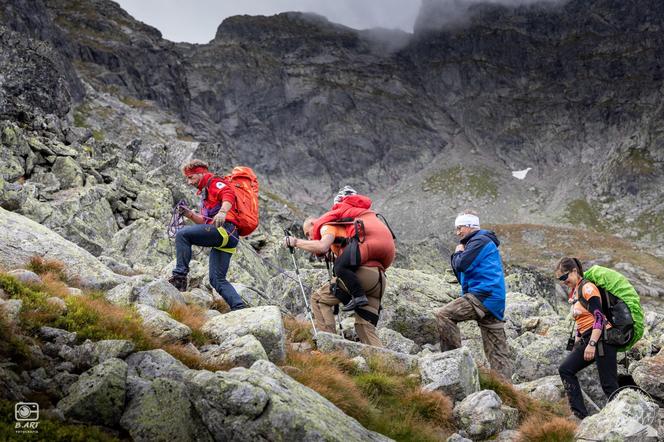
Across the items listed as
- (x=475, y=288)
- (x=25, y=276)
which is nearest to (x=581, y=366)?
(x=475, y=288)

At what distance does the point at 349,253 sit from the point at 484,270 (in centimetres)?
314

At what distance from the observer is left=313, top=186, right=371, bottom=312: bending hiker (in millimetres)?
9047

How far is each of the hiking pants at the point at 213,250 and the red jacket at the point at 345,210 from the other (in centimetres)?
195

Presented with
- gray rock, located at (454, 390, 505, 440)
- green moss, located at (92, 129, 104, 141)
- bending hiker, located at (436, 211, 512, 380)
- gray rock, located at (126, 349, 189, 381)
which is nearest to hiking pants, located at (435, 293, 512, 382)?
bending hiker, located at (436, 211, 512, 380)

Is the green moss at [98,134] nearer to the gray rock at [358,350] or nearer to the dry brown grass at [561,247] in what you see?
the dry brown grass at [561,247]

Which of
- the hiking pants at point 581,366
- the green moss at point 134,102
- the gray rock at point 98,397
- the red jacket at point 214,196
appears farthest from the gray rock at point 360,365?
the green moss at point 134,102

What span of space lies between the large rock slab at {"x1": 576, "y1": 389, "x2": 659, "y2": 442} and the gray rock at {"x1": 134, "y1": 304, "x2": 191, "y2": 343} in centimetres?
581

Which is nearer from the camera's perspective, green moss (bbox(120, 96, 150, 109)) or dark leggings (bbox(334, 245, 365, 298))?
dark leggings (bbox(334, 245, 365, 298))

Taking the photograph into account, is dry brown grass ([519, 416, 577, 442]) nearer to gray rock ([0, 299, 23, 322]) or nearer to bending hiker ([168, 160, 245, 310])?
bending hiker ([168, 160, 245, 310])

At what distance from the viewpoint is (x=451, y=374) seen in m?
7.95

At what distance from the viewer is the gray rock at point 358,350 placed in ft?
28.5

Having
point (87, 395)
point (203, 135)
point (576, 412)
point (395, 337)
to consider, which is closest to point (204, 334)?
point (87, 395)

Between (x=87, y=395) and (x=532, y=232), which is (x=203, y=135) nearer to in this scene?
(x=532, y=232)

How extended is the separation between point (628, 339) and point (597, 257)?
12261cm
